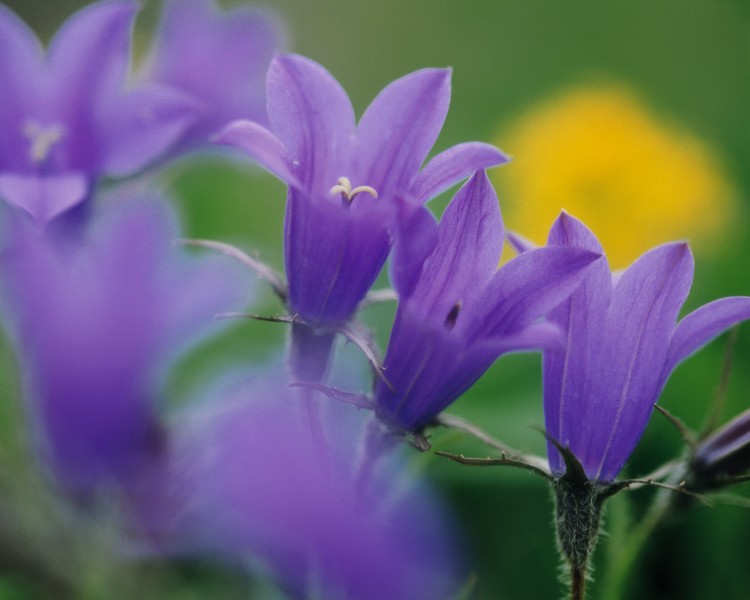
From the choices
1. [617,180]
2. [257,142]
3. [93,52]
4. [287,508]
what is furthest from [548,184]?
[287,508]

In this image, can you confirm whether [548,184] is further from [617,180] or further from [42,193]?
[42,193]

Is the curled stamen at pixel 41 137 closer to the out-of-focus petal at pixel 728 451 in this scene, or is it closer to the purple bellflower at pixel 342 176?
the purple bellflower at pixel 342 176

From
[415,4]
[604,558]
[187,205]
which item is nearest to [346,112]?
[604,558]

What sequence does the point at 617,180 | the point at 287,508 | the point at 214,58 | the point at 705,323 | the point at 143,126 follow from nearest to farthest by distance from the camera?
the point at 287,508 → the point at 705,323 → the point at 143,126 → the point at 214,58 → the point at 617,180

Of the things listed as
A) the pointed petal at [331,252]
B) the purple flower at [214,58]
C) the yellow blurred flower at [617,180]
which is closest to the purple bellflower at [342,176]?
the pointed petal at [331,252]

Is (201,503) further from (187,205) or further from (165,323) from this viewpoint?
(187,205)
